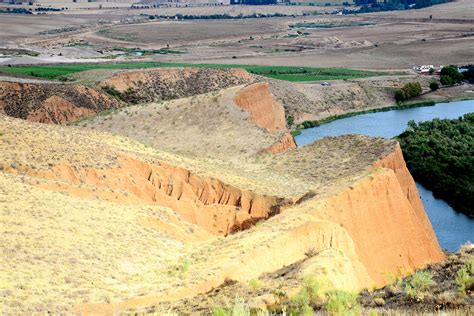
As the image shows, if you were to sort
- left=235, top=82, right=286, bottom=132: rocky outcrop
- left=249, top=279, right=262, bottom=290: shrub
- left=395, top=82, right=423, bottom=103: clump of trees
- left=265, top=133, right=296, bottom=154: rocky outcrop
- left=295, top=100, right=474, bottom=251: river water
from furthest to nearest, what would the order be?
left=395, top=82, right=423, bottom=103: clump of trees
left=235, top=82, right=286, bottom=132: rocky outcrop
left=265, top=133, right=296, bottom=154: rocky outcrop
left=295, top=100, right=474, bottom=251: river water
left=249, top=279, right=262, bottom=290: shrub

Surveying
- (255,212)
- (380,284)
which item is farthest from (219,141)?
(380,284)

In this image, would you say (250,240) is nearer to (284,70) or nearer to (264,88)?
(264,88)

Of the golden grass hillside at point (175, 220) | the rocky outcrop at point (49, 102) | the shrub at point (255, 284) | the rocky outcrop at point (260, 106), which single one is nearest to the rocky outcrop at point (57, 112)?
the rocky outcrop at point (49, 102)

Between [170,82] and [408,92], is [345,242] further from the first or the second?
[408,92]

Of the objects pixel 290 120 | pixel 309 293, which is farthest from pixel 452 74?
pixel 309 293

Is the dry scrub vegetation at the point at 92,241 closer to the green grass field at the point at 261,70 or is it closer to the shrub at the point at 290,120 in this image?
the shrub at the point at 290,120

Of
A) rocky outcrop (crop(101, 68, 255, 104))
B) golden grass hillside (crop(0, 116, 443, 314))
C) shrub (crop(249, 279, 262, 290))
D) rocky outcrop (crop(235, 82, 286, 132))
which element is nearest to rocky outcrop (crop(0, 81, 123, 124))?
rocky outcrop (crop(101, 68, 255, 104))

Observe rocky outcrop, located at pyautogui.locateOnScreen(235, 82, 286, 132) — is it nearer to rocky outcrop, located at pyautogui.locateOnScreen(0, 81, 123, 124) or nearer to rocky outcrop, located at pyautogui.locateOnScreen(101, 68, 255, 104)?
rocky outcrop, located at pyautogui.locateOnScreen(0, 81, 123, 124)
